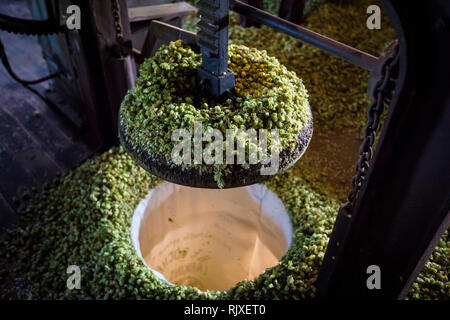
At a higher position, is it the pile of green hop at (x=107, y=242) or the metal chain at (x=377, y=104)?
the metal chain at (x=377, y=104)

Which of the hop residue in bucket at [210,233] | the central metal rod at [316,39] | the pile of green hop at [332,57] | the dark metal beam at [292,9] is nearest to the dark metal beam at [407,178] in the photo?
the central metal rod at [316,39]

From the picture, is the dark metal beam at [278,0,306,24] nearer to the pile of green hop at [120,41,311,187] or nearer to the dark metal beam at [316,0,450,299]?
the pile of green hop at [120,41,311,187]

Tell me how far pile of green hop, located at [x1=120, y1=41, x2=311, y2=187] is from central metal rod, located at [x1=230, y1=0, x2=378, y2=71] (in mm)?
236

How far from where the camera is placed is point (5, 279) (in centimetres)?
370

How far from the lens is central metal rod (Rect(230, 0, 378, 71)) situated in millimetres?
1895

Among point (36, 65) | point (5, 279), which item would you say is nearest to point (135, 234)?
point (5, 279)

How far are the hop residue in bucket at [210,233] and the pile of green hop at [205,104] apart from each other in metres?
1.82

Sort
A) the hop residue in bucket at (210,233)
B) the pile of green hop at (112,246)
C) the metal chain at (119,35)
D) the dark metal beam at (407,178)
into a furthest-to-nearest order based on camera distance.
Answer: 1. the hop residue in bucket at (210,233)
2. the metal chain at (119,35)
3. the pile of green hop at (112,246)
4. the dark metal beam at (407,178)

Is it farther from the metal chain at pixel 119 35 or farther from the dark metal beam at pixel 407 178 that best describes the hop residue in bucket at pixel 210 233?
the metal chain at pixel 119 35

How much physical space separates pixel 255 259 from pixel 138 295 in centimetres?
236

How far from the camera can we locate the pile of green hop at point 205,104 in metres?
1.98

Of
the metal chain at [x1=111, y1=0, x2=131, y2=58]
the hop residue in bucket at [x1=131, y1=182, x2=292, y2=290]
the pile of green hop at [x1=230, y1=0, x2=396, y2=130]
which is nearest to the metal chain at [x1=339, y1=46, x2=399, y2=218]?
the hop residue in bucket at [x1=131, y1=182, x2=292, y2=290]

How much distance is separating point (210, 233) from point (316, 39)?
11.6ft
